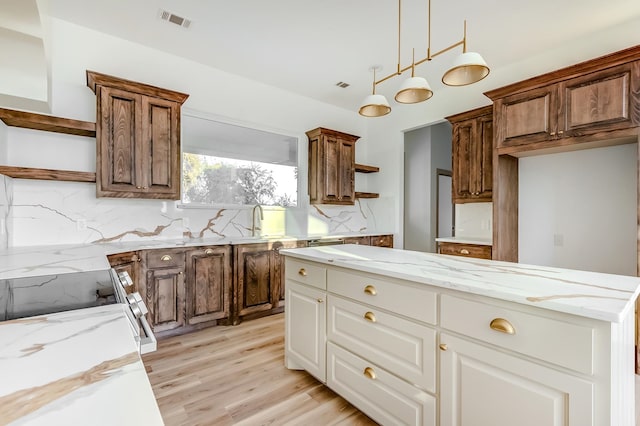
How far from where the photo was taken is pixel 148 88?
9.50ft

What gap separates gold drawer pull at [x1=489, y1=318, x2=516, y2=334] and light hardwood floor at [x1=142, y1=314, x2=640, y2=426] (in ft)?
3.48

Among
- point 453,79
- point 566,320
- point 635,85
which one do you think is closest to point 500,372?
point 566,320

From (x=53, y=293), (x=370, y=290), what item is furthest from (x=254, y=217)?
(x=53, y=293)

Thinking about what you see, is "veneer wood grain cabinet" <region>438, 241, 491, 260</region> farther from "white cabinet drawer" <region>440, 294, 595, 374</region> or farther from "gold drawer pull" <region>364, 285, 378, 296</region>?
"white cabinet drawer" <region>440, 294, 595, 374</region>

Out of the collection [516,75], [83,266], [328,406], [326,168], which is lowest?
[328,406]

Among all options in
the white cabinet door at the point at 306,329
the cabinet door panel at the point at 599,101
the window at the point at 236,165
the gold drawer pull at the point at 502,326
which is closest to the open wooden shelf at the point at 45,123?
the window at the point at 236,165

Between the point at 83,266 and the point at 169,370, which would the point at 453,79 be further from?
the point at 169,370

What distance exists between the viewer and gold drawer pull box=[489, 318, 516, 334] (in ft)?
3.66

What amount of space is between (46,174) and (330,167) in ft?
10.2

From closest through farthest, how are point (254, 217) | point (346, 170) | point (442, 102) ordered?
point (254, 217)
point (442, 102)
point (346, 170)

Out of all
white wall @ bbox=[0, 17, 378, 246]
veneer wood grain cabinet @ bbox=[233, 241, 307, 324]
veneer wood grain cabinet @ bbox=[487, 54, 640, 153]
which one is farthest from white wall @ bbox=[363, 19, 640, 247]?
veneer wood grain cabinet @ bbox=[233, 241, 307, 324]

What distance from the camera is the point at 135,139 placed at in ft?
9.34

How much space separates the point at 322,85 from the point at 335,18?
1441 millimetres

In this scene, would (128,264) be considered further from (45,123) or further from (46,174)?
(45,123)
